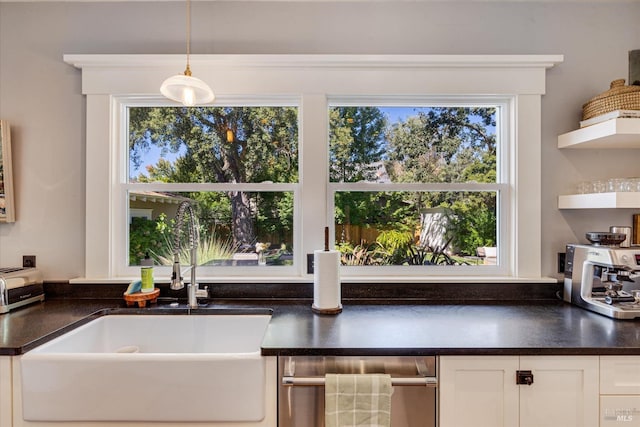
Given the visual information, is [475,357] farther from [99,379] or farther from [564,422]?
[99,379]

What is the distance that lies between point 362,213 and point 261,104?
0.82 metres

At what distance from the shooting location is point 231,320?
68.6 inches

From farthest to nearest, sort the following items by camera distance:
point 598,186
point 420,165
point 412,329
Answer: point 420,165, point 598,186, point 412,329

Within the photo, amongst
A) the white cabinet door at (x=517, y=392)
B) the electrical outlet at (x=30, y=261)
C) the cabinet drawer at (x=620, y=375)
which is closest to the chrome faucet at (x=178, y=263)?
the electrical outlet at (x=30, y=261)

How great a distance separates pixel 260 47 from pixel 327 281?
1.28m

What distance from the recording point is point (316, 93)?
192 centimetres

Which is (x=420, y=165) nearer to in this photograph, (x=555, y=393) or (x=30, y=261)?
(x=555, y=393)

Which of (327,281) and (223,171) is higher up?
(223,171)

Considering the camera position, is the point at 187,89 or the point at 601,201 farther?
the point at 601,201

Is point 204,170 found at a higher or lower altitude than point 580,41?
lower

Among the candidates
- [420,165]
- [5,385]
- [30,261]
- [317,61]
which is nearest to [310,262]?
[420,165]

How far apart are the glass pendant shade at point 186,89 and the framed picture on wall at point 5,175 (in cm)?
107

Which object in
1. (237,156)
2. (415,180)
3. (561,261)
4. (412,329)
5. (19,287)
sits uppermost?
(237,156)

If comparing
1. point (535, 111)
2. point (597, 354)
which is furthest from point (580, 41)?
point (597, 354)
